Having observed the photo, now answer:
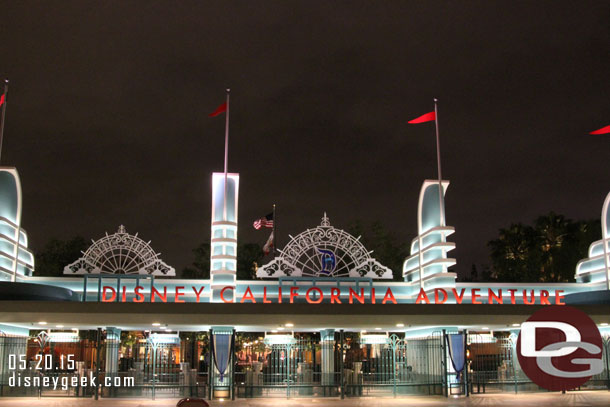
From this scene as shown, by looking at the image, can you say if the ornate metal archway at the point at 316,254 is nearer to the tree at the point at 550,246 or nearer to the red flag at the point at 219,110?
the red flag at the point at 219,110

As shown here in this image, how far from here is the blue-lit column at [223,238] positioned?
102 feet

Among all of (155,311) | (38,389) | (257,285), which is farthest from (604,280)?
(38,389)

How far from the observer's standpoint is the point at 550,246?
5606cm

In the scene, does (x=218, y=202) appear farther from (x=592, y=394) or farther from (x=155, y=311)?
Answer: (x=592, y=394)

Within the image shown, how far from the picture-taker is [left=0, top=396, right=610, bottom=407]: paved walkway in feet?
81.5

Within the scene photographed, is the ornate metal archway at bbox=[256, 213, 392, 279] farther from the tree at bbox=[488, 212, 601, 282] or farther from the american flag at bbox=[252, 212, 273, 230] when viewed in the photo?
the tree at bbox=[488, 212, 601, 282]

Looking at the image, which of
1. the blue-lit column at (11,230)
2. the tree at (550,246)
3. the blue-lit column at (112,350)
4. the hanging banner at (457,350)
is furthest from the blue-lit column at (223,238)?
the tree at (550,246)

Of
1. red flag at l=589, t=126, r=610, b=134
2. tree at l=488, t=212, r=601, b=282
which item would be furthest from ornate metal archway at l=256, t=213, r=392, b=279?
tree at l=488, t=212, r=601, b=282

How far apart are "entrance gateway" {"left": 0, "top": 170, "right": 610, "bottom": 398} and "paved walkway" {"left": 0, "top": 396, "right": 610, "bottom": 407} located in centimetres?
110

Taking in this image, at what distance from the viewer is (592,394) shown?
29250 mm

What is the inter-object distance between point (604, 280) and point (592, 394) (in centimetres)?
789
